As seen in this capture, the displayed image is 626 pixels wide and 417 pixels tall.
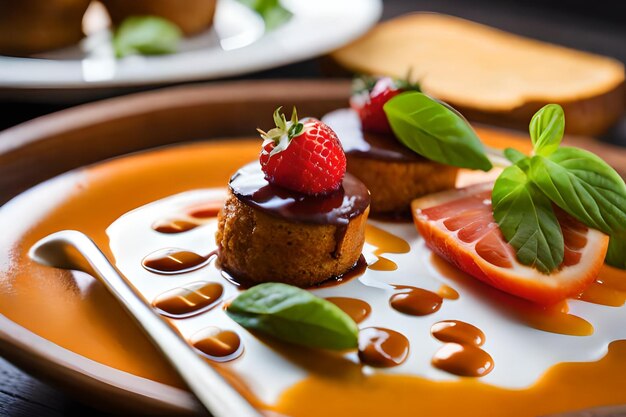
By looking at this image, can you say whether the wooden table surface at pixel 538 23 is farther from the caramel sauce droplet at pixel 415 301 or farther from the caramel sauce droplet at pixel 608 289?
the caramel sauce droplet at pixel 415 301

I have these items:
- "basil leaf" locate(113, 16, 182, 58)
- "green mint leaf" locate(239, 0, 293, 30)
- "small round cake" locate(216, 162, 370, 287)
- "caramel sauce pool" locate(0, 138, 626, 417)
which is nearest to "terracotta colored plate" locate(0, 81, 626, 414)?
"caramel sauce pool" locate(0, 138, 626, 417)

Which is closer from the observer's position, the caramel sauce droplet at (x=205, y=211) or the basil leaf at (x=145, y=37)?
the caramel sauce droplet at (x=205, y=211)

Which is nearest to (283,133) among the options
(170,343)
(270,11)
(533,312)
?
(170,343)

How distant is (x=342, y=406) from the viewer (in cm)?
109

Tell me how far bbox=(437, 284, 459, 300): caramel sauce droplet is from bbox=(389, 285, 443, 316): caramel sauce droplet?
1cm

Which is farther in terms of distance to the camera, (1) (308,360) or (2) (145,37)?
(2) (145,37)

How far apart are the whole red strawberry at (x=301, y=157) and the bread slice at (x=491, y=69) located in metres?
1.16

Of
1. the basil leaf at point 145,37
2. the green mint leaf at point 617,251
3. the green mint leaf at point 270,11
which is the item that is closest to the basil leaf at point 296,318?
the green mint leaf at point 617,251

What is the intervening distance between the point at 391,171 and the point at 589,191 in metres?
0.40

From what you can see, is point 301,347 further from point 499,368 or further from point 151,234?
point 151,234

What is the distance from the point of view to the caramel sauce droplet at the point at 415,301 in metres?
1.32

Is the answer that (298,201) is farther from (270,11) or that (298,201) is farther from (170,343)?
(270,11)

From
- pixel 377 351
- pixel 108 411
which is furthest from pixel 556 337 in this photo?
pixel 108 411

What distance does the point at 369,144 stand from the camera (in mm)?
1634
